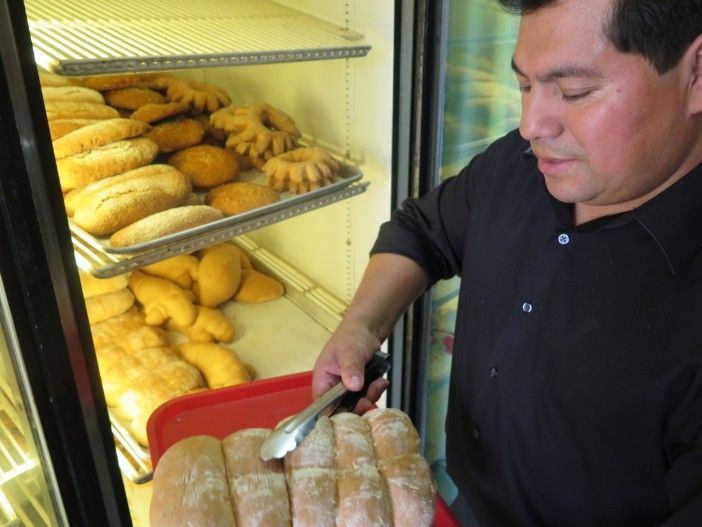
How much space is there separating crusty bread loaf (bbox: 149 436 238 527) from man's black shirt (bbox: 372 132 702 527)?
1.45 feet

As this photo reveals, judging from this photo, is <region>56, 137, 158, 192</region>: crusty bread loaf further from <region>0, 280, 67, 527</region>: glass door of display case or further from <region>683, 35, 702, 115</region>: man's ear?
<region>683, 35, 702, 115</region>: man's ear

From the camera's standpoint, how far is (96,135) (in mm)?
1312

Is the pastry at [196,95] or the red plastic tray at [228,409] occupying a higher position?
the pastry at [196,95]

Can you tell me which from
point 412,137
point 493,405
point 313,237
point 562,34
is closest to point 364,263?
point 313,237

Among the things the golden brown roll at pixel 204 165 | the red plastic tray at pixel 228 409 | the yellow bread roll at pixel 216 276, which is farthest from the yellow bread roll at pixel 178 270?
the red plastic tray at pixel 228 409

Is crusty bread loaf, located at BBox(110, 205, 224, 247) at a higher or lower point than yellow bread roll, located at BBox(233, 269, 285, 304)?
higher

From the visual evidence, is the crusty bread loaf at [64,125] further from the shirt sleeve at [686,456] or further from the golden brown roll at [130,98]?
the shirt sleeve at [686,456]

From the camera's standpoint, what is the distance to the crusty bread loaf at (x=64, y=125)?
1.33 meters

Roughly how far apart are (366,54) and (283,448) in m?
0.91

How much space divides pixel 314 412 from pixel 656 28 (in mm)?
641

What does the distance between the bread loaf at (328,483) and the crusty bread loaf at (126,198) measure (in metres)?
0.57

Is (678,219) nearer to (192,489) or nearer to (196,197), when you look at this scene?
(192,489)

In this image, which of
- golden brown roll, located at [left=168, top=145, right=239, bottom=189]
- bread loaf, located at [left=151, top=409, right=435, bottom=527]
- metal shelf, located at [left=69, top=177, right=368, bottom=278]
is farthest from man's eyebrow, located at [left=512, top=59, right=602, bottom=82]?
golden brown roll, located at [left=168, top=145, right=239, bottom=189]

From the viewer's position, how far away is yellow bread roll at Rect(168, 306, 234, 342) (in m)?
1.66
